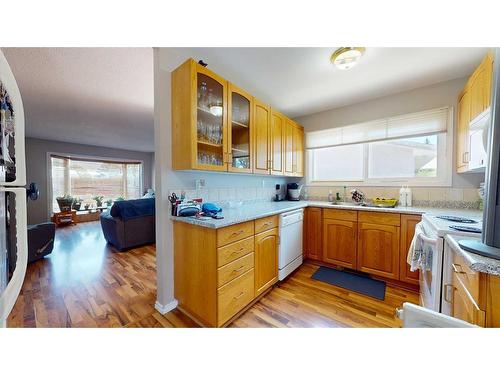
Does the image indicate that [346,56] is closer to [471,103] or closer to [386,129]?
[471,103]

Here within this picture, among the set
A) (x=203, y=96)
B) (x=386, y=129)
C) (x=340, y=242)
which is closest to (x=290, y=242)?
(x=340, y=242)

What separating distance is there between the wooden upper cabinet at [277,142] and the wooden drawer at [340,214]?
0.80 metres

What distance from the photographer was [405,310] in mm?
666

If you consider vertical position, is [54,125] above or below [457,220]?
above

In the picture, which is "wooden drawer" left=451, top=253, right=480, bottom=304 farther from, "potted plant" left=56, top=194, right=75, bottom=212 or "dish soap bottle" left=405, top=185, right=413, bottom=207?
"potted plant" left=56, top=194, right=75, bottom=212

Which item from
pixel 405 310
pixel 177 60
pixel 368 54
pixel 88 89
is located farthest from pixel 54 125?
pixel 405 310

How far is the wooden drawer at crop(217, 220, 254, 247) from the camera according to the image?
1.25 metres

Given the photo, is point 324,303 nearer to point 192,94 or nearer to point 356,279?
point 356,279

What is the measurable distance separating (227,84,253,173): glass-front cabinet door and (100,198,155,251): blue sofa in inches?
87.3

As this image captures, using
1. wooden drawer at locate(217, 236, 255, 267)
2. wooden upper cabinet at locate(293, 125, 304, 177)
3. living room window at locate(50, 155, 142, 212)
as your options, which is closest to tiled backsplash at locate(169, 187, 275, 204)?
wooden upper cabinet at locate(293, 125, 304, 177)
